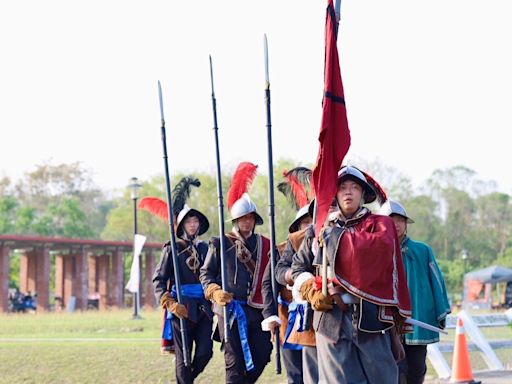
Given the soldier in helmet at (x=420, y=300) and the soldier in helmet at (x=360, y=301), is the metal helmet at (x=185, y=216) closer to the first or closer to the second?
the soldier in helmet at (x=420, y=300)

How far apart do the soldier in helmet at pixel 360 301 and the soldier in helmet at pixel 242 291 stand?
11.2 feet

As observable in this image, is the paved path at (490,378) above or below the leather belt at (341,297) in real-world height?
below

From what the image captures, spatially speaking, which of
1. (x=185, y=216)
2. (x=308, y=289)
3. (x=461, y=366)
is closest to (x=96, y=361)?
(x=185, y=216)

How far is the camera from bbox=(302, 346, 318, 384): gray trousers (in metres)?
8.05

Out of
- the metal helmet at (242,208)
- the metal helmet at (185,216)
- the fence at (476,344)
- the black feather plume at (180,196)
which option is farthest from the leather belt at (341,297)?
the fence at (476,344)

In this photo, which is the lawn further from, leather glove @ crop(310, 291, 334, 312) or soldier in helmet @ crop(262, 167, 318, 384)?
leather glove @ crop(310, 291, 334, 312)

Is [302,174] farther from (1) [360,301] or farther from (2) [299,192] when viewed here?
(1) [360,301]

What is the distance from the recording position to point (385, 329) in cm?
718

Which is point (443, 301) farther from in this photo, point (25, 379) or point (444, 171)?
point (444, 171)

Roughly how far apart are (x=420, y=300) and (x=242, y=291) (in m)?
1.70

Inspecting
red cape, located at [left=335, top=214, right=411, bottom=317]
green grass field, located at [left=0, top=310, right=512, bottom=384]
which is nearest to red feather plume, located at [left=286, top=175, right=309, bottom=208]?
red cape, located at [left=335, top=214, right=411, bottom=317]

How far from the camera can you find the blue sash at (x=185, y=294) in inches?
467

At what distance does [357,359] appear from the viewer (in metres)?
7.21

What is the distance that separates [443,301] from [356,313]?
352 cm
